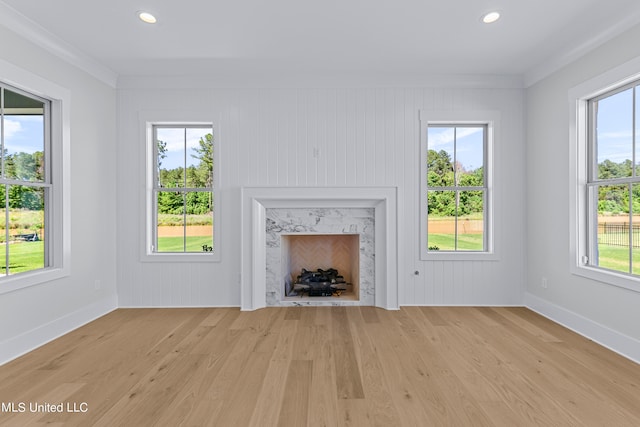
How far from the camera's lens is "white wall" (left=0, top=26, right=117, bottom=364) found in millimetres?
2824

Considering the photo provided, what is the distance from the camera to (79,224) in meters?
3.54

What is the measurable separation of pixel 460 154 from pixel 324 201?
173 cm

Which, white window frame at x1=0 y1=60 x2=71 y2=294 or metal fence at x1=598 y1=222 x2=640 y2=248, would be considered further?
white window frame at x1=0 y1=60 x2=71 y2=294

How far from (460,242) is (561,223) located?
105cm

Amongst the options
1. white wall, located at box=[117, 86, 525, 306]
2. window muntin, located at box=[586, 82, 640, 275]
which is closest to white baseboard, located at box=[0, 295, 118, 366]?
white wall, located at box=[117, 86, 525, 306]

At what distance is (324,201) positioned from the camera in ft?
13.5

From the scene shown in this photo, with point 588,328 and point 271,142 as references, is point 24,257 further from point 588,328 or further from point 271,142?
point 588,328

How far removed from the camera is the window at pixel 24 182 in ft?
9.37

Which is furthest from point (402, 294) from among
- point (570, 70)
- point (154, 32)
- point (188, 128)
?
point (154, 32)

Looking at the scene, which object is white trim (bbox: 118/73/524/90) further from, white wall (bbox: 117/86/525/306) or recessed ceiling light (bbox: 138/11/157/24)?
recessed ceiling light (bbox: 138/11/157/24)

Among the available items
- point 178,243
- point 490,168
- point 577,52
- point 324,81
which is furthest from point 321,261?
point 577,52

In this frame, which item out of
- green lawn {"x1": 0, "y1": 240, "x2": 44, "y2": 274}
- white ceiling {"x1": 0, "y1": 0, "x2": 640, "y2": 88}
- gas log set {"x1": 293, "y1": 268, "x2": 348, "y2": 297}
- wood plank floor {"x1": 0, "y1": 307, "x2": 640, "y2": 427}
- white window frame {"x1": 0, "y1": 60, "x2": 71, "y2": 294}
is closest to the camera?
wood plank floor {"x1": 0, "y1": 307, "x2": 640, "y2": 427}

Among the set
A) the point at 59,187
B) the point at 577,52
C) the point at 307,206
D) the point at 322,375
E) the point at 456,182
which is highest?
the point at 577,52

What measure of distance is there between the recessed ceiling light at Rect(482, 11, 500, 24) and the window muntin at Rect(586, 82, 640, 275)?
4.02ft
